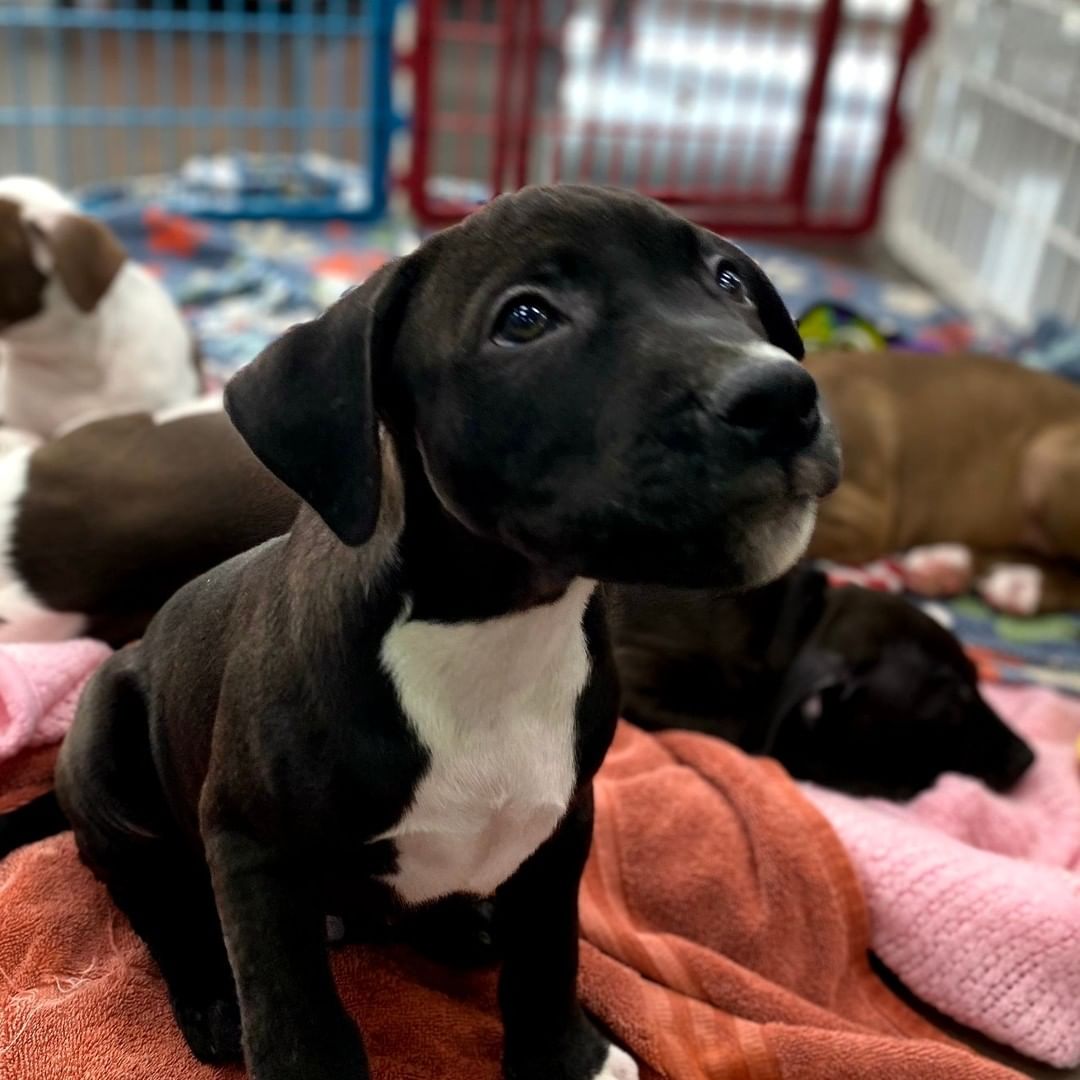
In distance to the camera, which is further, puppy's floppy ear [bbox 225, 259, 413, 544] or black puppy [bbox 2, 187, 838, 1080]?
puppy's floppy ear [bbox 225, 259, 413, 544]

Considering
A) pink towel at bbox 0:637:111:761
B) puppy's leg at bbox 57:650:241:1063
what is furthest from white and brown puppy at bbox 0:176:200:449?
puppy's leg at bbox 57:650:241:1063

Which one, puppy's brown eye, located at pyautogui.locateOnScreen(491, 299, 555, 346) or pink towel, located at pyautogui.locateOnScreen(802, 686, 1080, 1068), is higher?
puppy's brown eye, located at pyautogui.locateOnScreen(491, 299, 555, 346)

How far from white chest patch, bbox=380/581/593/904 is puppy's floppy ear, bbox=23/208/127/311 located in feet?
5.97

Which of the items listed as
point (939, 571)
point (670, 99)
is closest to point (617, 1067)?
point (939, 571)

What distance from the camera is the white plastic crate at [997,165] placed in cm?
386

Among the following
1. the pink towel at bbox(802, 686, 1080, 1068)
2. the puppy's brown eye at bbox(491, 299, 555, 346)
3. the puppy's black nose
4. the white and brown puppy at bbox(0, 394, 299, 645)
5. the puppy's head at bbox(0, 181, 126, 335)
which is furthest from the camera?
the puppy's head at bbox(0, 181, 126, 335)

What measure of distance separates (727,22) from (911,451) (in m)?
2.37

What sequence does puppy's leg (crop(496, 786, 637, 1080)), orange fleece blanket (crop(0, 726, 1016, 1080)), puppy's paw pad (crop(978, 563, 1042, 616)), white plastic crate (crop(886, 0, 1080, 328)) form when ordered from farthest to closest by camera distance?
1. white plastic crate (crop(886, 0, 1080, 328))
2. puppy's paw pad (crop(978, 563, 1042, 616))
3. orange fleece blanket (crop(0, 726, 1016, 1080))
4. puppy's leg (crop(496, 786, 637, 1080))

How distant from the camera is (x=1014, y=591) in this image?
2.92 metres

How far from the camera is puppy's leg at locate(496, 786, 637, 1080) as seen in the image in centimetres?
134

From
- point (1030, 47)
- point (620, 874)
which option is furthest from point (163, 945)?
point (1030, 47)

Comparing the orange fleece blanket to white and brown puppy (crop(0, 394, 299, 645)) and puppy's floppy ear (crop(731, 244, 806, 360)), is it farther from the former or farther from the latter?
puppy's floppy ear (crop(731, 244, 806, 360))

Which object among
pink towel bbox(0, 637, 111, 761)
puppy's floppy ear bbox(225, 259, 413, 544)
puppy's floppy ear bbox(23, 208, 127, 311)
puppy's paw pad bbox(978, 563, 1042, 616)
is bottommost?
puppy's paw pad bbox(978, 563, 1042, 616)

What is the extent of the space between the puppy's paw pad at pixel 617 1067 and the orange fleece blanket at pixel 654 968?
0.06m
